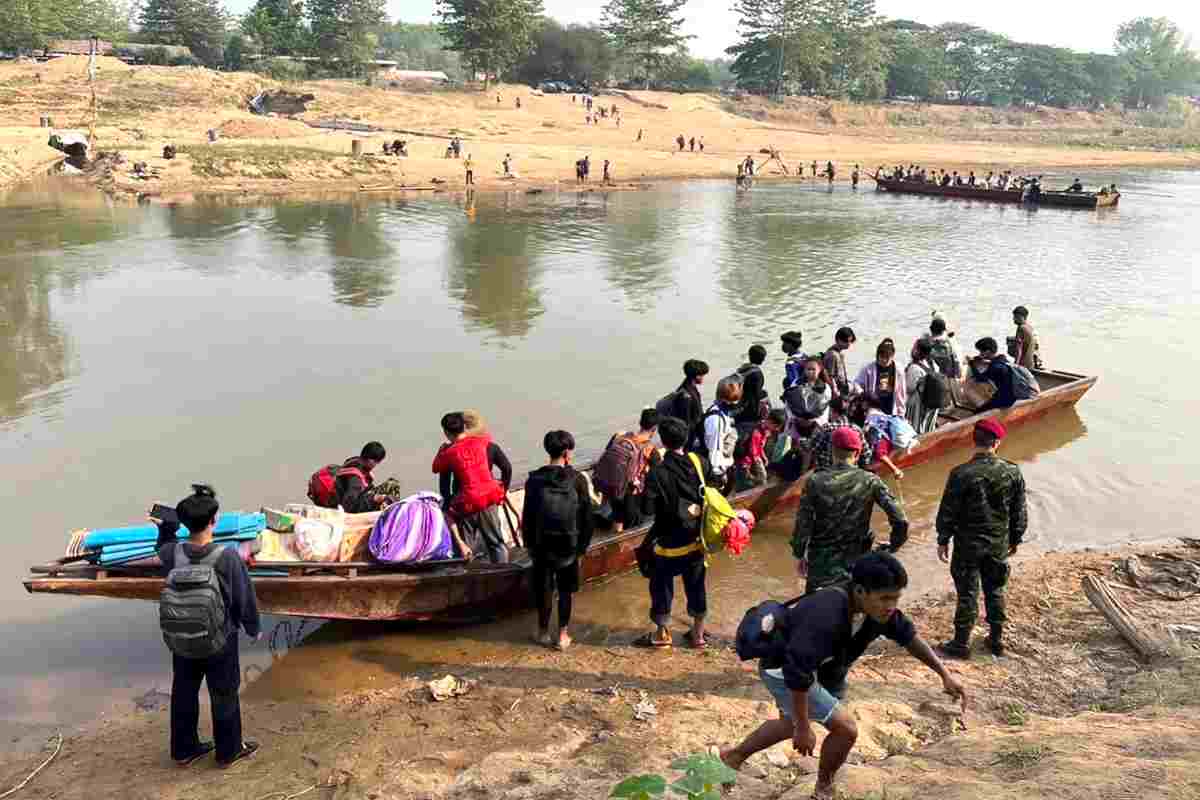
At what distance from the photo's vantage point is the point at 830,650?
417 centimetres

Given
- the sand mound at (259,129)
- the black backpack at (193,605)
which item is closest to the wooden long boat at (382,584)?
the black backpack at (193,605)

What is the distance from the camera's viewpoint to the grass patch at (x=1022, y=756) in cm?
460

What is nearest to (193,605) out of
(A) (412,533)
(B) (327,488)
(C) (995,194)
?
(A) (412,533)

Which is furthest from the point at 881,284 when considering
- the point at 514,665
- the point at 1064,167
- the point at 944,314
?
the point at 1064,167

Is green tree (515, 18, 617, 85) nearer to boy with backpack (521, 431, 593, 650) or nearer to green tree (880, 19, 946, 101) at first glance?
green tree (880, 19, 946, 101)

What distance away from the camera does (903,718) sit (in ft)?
19.6

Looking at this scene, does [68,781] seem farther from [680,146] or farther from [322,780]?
[680,146]

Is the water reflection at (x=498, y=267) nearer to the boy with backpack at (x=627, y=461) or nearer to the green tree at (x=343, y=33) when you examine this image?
the boy with backpack at (x=627, y=461)

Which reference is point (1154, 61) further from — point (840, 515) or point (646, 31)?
point (840, 515)

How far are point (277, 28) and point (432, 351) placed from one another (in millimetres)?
68406

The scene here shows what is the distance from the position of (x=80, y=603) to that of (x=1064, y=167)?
7570 cm

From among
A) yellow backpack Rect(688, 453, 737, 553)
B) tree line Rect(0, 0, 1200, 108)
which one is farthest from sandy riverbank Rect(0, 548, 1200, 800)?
tree line Rect(0, 0, 1200, 108)

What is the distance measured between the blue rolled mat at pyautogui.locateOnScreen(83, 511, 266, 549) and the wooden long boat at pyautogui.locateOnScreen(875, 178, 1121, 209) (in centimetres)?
4340

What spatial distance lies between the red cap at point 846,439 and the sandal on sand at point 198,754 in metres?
4.43
